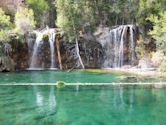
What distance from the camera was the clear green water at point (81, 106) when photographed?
12.4 m

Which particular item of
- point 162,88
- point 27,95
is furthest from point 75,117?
point 162,88

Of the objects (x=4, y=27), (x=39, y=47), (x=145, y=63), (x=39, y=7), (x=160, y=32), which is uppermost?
(x=39, y=7)

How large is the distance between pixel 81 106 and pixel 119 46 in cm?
2069

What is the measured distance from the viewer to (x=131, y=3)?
35.5m

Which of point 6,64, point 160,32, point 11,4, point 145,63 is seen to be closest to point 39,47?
point 6,64

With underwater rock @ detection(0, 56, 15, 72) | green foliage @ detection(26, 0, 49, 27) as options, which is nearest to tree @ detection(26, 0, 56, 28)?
green foliage @ detection(26, 0, 49, 27)

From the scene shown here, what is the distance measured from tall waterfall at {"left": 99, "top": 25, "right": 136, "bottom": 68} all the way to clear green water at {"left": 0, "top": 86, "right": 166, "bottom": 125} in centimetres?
1430

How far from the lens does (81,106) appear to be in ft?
49.5

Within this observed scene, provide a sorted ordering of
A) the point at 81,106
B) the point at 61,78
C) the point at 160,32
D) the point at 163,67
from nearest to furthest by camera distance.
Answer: the point at 81,106
the point at 61,78
the point at 163,67
the point at 160,32

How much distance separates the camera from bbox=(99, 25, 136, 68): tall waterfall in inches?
1359

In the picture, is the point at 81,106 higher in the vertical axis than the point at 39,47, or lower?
lower

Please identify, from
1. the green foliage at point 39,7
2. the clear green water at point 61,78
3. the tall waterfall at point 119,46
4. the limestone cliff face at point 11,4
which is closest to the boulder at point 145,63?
the tall waterfall at point 119,46

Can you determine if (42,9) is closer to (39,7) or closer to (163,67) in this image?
(39,7)

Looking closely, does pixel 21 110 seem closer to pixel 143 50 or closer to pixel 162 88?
pixel 162 88
